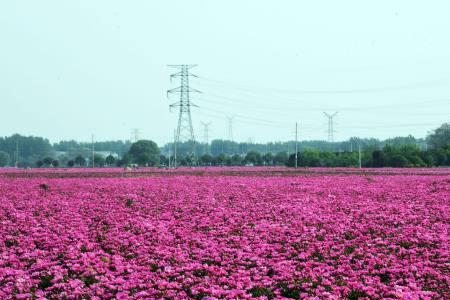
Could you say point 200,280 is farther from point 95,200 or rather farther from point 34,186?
point 34,186

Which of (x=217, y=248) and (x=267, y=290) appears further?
(x=217, y=248)

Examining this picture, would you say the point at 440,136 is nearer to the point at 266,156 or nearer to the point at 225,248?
the point at 266,156

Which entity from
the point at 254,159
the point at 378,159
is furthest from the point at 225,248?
the point at 254,159

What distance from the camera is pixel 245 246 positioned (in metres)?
11.9

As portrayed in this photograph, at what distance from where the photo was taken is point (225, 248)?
38.1 ft

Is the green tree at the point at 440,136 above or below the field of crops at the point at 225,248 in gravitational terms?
above

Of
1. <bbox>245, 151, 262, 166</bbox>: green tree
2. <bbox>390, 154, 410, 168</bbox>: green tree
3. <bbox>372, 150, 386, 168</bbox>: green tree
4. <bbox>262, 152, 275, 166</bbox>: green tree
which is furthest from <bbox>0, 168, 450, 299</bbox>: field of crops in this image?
<bbox>262, 152, 275, 166</bbox>: green tree

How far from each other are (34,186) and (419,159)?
55478 mm

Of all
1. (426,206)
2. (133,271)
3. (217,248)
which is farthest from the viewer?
(426,206)

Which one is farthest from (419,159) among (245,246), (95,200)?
(245,246)

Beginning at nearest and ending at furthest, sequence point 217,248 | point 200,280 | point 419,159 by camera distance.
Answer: point 200,280 → point 217,248 → point 419,159

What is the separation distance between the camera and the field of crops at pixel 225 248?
29.1ft

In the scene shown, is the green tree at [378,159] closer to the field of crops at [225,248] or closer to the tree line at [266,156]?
the tree line at [266,156]

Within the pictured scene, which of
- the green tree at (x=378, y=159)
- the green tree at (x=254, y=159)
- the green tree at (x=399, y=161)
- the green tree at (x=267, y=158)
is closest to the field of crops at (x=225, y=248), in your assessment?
the green tree at (x=399, y=161)
